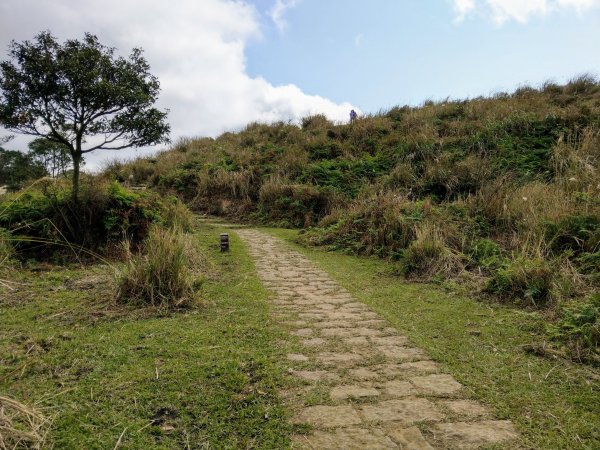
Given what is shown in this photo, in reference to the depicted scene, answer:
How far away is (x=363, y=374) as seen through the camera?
3152mm

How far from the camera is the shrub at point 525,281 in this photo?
4.79m

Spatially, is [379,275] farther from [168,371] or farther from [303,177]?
[303,177]

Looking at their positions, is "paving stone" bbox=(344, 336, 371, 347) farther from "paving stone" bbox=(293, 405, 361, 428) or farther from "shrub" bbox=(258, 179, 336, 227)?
"shrub" bbox=(258, 179, 336, 227)

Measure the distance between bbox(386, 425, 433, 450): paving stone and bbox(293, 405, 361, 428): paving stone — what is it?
0.21m

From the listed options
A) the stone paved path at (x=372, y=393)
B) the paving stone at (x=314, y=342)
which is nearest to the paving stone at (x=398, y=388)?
the stone paved path at (x=372, y=393)

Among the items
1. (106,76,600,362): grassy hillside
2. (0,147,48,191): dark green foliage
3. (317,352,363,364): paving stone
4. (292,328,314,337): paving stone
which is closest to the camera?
(317,352,363,364): paving stone

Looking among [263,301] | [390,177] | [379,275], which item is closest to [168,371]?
[263,301]

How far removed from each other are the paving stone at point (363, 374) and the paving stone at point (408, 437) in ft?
2.04

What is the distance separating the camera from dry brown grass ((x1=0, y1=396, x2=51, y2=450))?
2152 millimetres

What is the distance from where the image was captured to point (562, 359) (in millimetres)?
3406

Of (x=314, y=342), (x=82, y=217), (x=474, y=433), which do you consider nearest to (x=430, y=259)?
(x=314, y=342)

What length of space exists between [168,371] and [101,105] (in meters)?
5.50

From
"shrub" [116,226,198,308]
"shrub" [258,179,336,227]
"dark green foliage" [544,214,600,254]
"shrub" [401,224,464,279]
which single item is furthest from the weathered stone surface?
"shrub" [258,179,336,227]

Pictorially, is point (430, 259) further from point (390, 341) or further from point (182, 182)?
point (182, 182)
